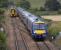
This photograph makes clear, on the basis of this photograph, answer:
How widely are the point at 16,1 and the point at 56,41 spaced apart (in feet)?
133

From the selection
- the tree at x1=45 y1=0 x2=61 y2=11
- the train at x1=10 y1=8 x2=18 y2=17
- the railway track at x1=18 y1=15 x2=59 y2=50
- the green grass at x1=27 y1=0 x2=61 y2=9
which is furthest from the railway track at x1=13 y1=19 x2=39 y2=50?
the green grass at x1=27 y1=0 x2=61 y2=9

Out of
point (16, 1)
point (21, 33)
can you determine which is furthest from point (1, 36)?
point (16, 1)

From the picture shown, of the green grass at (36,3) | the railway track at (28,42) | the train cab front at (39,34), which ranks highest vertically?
the train cab front at (39,34)

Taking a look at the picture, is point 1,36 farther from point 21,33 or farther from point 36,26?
point 21,33

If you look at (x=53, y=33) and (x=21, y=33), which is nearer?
(x=53, y=33)

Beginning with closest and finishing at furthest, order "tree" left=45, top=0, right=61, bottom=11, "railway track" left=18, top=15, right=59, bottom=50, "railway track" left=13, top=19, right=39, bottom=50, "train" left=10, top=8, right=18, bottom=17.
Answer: "railway track" left=18, top=15, right=59, bottom=50 → "railway track" left=13, top=19, right=39, bottom=50 → "train" left=10, top=8, right=18, bottom=17 → "tree" left=45, top=0, right=61, bottom=11

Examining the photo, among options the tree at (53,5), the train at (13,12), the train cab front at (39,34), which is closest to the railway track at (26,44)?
the train cab front at (39,34)

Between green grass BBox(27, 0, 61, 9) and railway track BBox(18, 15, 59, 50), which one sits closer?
railway track BBox(18, 15, 59, 50)

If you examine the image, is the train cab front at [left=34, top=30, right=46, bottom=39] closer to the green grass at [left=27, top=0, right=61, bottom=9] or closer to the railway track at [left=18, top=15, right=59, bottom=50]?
the railway track at [left=18, top=15, right=59, bottom=50]

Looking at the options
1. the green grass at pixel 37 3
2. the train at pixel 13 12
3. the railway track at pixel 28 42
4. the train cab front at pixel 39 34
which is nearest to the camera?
the railway track at pixel 28 42

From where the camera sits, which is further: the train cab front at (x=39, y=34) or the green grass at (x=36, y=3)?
the green grass at (x=36, y=3)

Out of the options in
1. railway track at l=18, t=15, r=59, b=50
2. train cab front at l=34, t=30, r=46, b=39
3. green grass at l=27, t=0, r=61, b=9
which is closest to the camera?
railway track at l=18, t=15, r=59, b=50

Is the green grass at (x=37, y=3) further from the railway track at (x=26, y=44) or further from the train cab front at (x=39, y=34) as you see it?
the train cab front at (x=39, y=34)

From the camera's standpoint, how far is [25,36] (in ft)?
75.6
